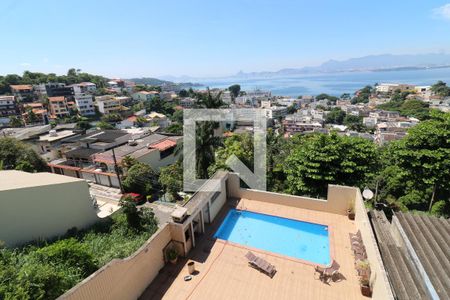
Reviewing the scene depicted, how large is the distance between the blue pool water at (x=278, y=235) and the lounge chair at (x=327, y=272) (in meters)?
0.77

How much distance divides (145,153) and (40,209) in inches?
470

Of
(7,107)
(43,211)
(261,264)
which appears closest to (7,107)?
(7,107)

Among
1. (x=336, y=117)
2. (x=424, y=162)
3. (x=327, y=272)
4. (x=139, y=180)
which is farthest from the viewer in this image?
(x=336, y=117)

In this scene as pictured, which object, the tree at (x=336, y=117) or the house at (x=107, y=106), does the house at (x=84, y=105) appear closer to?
the house at (x=107, y=106)

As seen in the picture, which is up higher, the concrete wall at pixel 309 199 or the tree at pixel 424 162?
the tree at pixel 424 162

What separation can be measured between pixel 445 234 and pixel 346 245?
2.86 metres

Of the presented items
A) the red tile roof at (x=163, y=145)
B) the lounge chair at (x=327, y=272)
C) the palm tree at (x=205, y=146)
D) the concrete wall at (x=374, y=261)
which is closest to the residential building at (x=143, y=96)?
the red tile roof at (x=163, y=145)

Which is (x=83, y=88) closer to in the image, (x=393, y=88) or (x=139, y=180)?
(x=139, y=180)

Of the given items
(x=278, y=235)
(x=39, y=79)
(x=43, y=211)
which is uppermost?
(x=39, y=79)

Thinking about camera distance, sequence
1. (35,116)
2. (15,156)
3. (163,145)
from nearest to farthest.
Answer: (15,156), (163,145), (35,116)

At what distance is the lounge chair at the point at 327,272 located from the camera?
6898 mm

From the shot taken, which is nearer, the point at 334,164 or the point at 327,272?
the point at 327,272

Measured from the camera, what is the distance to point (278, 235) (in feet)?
31.7

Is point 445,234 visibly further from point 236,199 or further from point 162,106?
point 162,106
